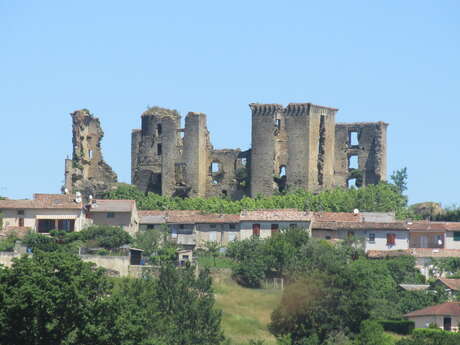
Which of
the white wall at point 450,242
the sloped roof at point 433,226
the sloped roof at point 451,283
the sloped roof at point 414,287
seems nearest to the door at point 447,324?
the sloped roof at point 451,283

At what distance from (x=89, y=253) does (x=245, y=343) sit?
46.3 feet

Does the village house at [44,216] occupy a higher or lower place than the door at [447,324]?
higher

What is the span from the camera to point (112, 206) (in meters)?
97.3

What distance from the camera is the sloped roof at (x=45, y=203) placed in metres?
94.5

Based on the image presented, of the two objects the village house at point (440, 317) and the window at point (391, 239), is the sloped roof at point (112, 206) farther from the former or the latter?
the village house at point (440, 317)

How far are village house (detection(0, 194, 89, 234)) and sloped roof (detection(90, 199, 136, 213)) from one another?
172 centimetres

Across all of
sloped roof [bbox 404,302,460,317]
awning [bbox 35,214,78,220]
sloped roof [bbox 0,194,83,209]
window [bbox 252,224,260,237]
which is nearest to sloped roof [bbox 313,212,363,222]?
window [bbox 252,224,260,237]

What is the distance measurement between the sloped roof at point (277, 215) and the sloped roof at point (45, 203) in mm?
9096

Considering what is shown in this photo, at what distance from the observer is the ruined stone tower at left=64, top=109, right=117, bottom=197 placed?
104688 millimetres

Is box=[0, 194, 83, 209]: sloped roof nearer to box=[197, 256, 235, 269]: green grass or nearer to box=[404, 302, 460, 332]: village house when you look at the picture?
box=[197, 256, 235, 269]: green grass

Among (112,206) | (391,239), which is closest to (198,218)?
(112,206)

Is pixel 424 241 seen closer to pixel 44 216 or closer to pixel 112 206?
pixel 112 206

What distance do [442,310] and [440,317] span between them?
1.77ft

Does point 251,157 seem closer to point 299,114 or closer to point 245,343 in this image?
point 299,114
